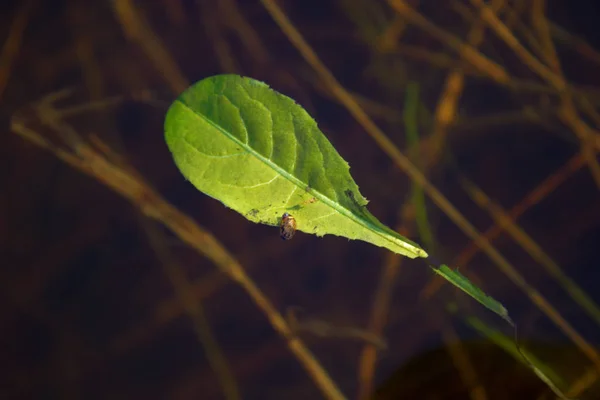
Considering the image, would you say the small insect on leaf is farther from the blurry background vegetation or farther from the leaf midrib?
the blurry background vegetation

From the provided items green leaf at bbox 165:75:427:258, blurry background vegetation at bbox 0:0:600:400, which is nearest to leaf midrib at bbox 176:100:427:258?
green leaf at bbox 165:75:427:258

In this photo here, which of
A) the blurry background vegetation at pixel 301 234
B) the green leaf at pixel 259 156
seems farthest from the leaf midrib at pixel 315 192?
the blurry background vegetation at pixel 301 234

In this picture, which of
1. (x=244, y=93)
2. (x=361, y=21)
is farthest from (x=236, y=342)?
(x=361, y=21)

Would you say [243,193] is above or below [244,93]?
below

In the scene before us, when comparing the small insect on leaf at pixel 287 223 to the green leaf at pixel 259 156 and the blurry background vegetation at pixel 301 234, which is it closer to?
the green leaf at pixel 259 156

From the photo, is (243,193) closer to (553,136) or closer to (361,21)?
(361,21)

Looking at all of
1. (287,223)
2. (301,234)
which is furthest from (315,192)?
(301,234)

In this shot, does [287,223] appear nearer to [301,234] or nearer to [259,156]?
[259,156]
